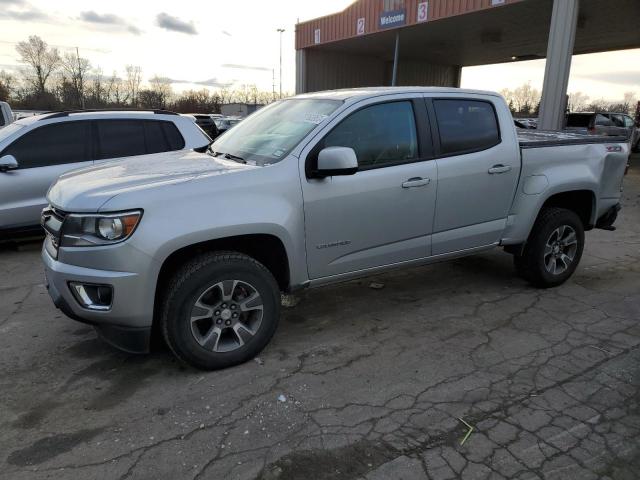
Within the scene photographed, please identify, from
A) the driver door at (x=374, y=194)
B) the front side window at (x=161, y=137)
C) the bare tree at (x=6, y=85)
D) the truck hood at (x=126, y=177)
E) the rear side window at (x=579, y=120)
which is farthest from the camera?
the bare tree at (x=6, y=85)

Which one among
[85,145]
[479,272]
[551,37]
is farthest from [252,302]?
[551,37]

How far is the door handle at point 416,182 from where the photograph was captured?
3.93 meters

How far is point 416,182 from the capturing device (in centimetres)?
398

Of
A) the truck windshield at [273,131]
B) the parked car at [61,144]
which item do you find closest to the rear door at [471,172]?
the truck windshield at [273,131]

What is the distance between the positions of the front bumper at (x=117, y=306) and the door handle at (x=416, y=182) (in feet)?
6.86

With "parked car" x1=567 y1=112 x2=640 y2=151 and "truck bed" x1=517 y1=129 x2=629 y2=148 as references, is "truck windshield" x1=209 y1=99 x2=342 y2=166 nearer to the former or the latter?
"truck bed" x1=517 y1=129 x2=629 y2=148

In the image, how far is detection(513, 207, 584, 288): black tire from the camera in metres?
4.89

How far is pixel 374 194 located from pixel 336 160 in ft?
1.81

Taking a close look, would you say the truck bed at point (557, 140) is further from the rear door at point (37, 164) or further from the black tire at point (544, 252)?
the rear door at point (37, 164)

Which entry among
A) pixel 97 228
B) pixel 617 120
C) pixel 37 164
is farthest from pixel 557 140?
pixel 617 120

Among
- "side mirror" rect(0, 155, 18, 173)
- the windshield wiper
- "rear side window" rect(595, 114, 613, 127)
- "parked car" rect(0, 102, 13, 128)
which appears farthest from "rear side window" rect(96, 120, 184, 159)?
"rear side window" rect(595, 114, 613, 127)

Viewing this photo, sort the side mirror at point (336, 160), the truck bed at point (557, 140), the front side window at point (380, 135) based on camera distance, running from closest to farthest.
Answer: the side mirror at point (336, 160) → the front side window at point (380, 135) → the truck bed at point (557, 140)

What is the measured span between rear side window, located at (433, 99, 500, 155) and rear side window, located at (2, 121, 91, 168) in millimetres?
4772

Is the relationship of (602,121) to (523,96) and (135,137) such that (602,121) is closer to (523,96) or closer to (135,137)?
(135,137)
